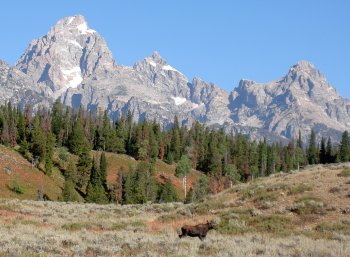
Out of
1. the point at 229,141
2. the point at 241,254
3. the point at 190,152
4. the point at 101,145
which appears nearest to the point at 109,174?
the point at 101,145

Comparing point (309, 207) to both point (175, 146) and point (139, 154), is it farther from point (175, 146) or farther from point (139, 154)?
point (175, 146)

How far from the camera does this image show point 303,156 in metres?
185

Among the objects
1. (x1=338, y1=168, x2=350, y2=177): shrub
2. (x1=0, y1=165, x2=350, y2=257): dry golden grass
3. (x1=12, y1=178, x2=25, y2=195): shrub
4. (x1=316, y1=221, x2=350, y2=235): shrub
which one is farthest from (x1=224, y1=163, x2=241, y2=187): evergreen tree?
(x1=316, y1=221, x2=350, y2=235): shrub

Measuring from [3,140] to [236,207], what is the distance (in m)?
108

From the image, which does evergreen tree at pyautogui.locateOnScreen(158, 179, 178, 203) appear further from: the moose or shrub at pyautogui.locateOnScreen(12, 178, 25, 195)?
the moose

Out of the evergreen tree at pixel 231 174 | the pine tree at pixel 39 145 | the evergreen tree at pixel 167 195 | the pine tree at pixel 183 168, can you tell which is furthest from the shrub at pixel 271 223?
the evergreen tree at pixel 231 174

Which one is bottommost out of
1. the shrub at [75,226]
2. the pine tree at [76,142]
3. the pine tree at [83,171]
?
the shrub at [75,226]

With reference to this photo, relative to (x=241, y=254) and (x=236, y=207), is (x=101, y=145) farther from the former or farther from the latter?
(x=241, y=254)

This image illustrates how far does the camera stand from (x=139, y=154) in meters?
148

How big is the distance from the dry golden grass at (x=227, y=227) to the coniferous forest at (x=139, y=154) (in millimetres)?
61542

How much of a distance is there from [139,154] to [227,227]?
11883 centimetres

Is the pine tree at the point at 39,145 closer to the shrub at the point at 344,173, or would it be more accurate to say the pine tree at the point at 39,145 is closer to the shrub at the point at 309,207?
the shrub at the point at 344,173

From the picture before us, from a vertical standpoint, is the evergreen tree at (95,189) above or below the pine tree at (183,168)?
below

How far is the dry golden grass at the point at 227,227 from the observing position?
19781mm
